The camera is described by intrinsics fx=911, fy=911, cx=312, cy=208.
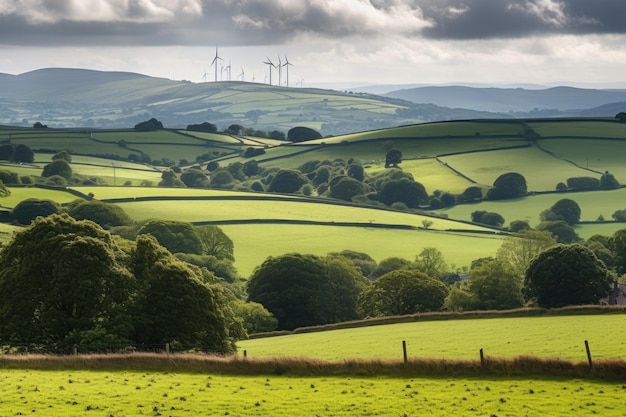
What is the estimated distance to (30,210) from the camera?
5192 inches

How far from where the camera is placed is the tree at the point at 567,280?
74.6 meters

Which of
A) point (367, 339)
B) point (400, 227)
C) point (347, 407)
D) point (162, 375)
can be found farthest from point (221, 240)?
point (347, 407)

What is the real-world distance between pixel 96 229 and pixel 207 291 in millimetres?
7390

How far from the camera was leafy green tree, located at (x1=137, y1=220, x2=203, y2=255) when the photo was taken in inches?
4569

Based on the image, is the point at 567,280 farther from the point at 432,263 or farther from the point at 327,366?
the point at 327,366

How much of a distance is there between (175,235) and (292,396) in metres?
87.4

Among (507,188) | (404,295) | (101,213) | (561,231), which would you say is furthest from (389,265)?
(507,188)

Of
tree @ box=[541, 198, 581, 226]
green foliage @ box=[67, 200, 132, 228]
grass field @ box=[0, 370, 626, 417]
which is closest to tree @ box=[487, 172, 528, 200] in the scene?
tree @ box=[541, 198, 581, 226]

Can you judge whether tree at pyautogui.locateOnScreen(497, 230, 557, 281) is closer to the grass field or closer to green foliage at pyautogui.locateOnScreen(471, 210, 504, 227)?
green foliage at pyautogui.locateOnScreen(471, 210, 504, 227)

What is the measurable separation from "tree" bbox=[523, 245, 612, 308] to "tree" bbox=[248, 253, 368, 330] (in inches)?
752

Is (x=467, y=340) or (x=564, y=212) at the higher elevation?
(x=467, y=340)

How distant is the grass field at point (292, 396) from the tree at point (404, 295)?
4521cm

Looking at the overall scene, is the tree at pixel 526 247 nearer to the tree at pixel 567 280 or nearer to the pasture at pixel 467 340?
the tree at pixel 567 280

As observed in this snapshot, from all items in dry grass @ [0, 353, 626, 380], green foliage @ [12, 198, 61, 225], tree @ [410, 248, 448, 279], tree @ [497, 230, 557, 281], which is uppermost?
dry grass @ [0, 353, 626, 380]
